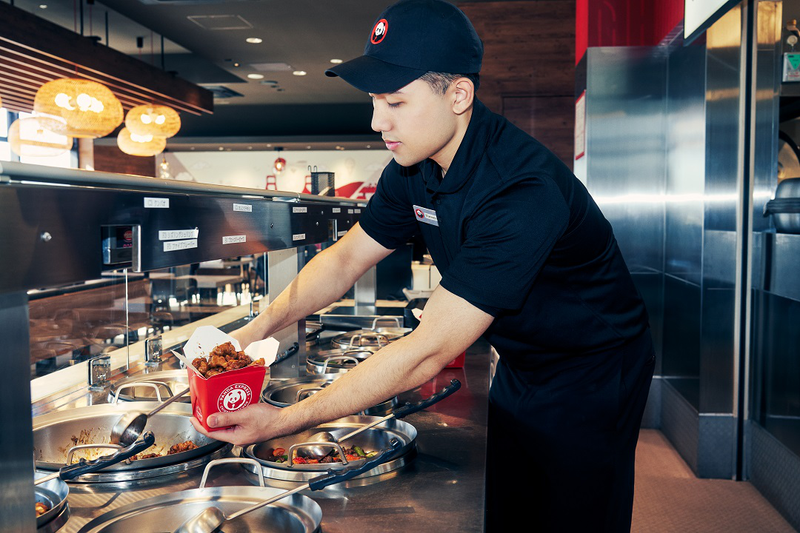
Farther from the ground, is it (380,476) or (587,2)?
(587,2)

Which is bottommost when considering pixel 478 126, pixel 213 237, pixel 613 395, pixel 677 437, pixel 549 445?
pixel 677 437

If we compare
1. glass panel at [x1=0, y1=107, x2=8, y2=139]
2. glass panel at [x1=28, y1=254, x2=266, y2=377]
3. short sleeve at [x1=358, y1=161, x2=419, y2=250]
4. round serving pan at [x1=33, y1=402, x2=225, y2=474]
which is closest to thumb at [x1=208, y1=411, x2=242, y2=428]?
round serving pan at [x1=33, y1=402, x2=225, y2=474]

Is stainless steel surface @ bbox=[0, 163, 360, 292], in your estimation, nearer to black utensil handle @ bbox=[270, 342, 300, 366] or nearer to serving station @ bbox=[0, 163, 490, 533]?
serving station @ bbox=[0, 163, 490, 533]

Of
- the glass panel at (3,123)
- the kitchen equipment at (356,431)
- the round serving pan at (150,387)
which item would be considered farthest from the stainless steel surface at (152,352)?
the glass panel at (3,123)

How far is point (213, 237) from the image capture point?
1301 millimetres

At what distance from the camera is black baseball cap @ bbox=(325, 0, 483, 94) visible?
114cm

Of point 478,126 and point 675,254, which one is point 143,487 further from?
point 675,254

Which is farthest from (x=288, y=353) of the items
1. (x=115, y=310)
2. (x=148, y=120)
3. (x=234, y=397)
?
(x=148, y=120)

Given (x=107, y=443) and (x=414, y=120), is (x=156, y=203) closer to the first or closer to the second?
(x=414, y=120)

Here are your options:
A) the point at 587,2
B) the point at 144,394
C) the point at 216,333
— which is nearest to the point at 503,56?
the point at 587,2

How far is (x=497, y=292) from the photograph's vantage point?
1101 millimetres

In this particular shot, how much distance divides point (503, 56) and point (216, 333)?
17.8 ft

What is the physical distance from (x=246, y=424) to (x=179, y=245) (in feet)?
1.07

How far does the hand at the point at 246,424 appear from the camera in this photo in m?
1.01
